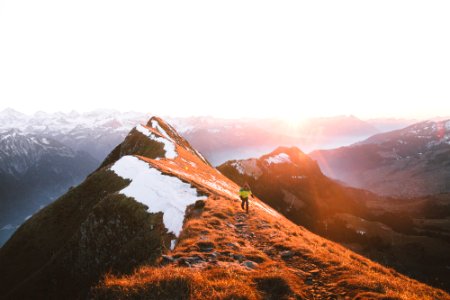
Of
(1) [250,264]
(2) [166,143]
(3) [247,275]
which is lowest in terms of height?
(1) [250,264]

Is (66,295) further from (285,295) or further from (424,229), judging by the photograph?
(424,229)

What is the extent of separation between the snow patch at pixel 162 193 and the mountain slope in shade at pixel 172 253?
13 cm

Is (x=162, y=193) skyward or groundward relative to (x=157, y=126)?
groundward

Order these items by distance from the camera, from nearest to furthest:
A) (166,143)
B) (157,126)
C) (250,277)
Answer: (250,277), (166,143), (157,126)

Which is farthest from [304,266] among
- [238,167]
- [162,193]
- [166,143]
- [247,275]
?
[238,167]

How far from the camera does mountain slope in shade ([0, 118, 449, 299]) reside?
9.15m

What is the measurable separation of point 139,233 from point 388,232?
16142 centimetres

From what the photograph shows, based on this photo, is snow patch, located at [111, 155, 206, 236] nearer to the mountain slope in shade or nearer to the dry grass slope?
the mountain slope in shade

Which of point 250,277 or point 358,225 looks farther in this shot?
point 358,225

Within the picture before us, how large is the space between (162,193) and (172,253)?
17923 millimetres

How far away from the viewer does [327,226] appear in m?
147

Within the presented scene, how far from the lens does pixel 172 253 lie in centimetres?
1284

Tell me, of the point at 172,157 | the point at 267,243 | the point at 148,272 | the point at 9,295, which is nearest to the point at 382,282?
the point at 267,243

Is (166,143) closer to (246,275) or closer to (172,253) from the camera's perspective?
(172,253)
